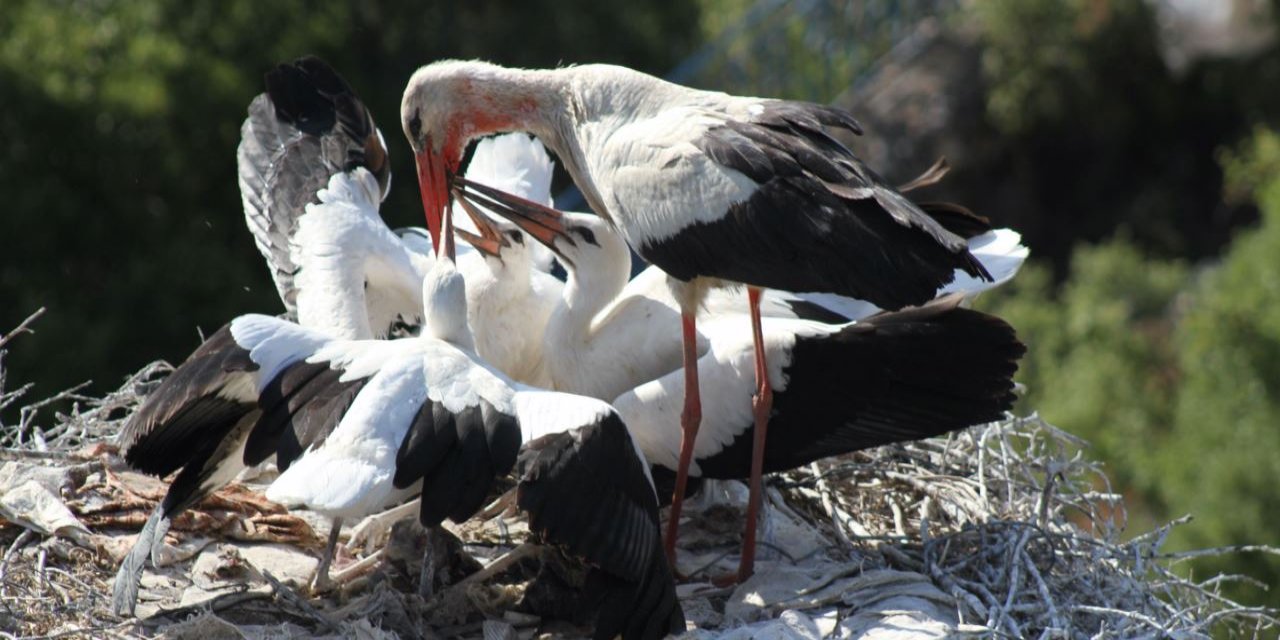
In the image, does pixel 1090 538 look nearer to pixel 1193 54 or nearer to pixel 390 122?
pixel 390 122

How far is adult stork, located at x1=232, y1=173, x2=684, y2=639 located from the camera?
512 centimetres

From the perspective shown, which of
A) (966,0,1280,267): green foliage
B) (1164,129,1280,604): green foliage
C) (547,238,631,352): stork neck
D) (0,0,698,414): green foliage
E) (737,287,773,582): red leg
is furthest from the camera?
(966,0,1280,267): green foliage

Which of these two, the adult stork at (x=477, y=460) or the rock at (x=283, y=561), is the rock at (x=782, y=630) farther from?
the rock at (x=283, y=561)

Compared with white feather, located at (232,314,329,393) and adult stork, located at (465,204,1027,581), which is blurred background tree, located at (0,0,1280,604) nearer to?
adult stork, located at (465,204,1027,581)

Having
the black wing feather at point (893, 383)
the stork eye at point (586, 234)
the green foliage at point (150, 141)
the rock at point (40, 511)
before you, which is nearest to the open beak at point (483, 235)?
the stork eye at point (586, 234)

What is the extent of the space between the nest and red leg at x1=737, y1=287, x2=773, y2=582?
7cm

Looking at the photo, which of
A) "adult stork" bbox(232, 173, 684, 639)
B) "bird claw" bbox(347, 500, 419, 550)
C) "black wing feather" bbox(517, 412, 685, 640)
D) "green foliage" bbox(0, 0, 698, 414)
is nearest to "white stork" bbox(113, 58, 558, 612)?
"adult stork" bbox(232, 173, 684, 639)

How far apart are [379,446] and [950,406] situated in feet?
6.73

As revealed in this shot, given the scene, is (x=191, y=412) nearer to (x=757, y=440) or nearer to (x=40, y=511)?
(x=40, y=511)

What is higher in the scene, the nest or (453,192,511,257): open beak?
(453,192,511,257): open beak

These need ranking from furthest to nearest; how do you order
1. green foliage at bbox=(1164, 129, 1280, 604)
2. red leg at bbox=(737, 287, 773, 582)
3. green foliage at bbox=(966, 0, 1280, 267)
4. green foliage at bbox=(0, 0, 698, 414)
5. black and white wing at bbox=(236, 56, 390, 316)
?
1. green foliage at bbox=(966, 0, 1280, 267)
2. green foliage at bbox=(0, 0, 698, 414)
3. green foliage at bbox=(1164, 129, 1280, 604)
4. black and white wing at bbox=(236, 56, 390, 316)
5. red leg at bbox=(737, 287, 773, 582)

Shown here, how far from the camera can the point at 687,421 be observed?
20.0ft

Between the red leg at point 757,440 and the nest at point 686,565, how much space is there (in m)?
0.07

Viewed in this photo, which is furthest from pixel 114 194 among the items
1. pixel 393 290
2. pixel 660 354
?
pixel 660 354
